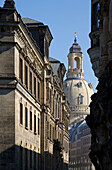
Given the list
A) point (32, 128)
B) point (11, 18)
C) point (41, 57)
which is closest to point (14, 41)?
point (11, 18)

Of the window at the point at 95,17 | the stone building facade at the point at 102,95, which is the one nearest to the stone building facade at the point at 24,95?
the window at the point at 95,17

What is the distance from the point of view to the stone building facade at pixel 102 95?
26.2 metres

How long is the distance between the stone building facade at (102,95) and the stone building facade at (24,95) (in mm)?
7384

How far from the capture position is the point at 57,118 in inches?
2756

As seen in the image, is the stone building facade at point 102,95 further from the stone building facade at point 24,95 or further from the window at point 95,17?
the stone building facade at point 24,95

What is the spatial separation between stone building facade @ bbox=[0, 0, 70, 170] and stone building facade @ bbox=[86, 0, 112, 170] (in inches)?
291

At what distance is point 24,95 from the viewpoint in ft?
152

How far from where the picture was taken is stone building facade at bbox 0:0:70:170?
138ft

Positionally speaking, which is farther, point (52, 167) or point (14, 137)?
point (52, 167)

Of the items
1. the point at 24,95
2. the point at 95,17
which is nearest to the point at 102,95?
the point at 95,17

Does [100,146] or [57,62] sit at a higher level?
[57,62]

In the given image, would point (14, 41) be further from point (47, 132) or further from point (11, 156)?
point (47, 132)

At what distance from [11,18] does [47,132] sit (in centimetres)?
1953

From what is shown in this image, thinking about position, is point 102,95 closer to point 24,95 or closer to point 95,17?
point 95,17
